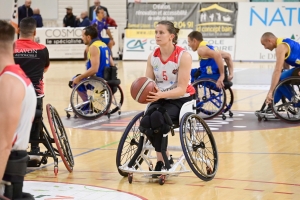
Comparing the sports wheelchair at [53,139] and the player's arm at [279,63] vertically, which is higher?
the player's arm at [279,63]

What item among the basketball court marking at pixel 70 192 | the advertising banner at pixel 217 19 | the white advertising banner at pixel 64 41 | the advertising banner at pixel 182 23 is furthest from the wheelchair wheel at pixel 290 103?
the white advertising banner at pixel 64 41

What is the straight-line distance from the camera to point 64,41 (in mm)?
20312

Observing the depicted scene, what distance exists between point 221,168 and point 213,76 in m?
3.42

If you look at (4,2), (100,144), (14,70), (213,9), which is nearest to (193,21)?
(213,9)

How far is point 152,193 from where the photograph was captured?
16.9ft

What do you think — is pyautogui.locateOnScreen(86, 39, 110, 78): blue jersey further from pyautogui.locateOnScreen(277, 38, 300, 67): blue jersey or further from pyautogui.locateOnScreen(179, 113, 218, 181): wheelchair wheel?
pyautogui.locateOnScreen(179, 113, 218, 181): wheelchair wheel

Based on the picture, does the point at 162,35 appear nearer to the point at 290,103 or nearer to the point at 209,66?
the point at 290,103

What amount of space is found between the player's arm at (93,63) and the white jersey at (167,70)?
3.62 meters

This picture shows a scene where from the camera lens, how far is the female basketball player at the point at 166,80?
5.43 metres

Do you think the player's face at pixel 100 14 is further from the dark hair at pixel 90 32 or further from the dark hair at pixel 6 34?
the dark hair at pixel 6 34

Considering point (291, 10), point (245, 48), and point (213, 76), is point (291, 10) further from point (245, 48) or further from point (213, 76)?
point (213, 76)

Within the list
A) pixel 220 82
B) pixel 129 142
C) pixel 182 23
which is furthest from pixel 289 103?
pixel 182 23

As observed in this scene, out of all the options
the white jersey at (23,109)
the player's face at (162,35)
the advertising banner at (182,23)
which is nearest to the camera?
the white jersey at (23,109)

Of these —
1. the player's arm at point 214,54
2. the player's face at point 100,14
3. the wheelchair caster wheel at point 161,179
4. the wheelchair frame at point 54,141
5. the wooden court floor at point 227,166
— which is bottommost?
the wooden court floor at point 227,166
